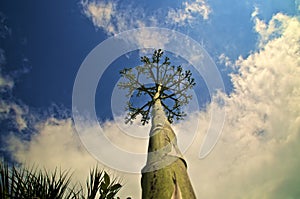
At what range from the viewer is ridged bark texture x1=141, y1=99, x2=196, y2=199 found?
400 cm

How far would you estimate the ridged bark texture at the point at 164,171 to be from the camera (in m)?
4.00

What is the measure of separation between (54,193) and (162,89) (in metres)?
6.43

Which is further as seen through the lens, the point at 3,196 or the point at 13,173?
the point at 13,173

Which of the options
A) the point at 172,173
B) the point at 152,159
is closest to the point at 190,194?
the point at 172,173

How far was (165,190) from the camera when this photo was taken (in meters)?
3.95

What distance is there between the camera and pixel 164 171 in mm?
4238

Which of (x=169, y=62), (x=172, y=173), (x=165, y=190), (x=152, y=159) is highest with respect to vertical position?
(x=169, y=62)

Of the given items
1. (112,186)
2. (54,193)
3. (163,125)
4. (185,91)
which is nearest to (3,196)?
(54,193)

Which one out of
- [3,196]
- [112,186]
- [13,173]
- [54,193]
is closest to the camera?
[3,196]

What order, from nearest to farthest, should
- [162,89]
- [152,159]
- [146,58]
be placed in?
1. [152,159]
2. [162,89]
3. [146,58]

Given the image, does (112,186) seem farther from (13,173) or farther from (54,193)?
(13,173)

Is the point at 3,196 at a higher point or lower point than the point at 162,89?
lower

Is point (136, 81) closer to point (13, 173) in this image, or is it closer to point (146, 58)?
point (146, 58)

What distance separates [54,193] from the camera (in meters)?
2.86
